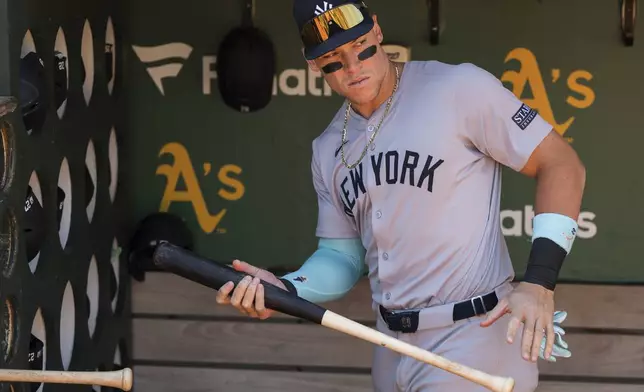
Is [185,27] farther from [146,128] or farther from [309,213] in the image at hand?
[309,213]

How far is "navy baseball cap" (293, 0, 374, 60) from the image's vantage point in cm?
246

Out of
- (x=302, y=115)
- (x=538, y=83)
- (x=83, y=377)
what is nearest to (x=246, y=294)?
(x=83, y=377)

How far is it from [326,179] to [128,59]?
1.38 meters

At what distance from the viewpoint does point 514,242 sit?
380 centimetres

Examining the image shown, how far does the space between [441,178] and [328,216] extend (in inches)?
15.7

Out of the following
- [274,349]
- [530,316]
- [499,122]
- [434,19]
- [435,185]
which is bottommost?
[274,349]

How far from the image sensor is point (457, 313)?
249cm

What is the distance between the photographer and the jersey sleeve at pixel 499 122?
241 cm

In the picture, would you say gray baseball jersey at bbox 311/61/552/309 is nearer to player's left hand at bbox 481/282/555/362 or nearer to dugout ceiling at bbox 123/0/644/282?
player's left hand at bbox 481/282/555/362

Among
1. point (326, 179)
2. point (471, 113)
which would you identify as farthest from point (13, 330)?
point (471, 113)

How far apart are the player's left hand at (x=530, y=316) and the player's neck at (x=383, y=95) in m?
0.59

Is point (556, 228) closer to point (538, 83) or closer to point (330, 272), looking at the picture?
point (330, 272)

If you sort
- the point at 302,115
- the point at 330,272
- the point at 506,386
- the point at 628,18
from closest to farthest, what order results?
the point at 506,386 < the point at 330,272 < the point at 628,18 < the point at 302,115

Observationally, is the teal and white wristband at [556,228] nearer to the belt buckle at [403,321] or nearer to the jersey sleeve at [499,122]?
the jersey sleeve at [499,122]
